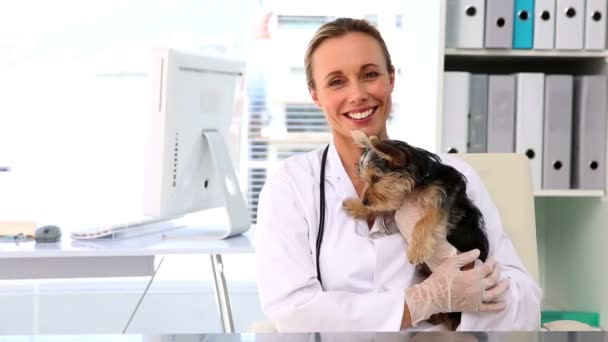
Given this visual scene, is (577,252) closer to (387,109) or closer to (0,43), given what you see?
(387,109)

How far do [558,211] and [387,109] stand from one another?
1.72 m

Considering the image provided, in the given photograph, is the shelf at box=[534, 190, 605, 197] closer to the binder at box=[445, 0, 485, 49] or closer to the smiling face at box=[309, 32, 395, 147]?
the binder at box=[445, 0, 485, 49]

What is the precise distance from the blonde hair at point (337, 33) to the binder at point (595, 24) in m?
1.29

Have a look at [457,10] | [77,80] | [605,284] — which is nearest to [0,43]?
[77,80]

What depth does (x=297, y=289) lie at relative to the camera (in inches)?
61.9

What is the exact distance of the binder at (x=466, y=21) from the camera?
9.11 ft

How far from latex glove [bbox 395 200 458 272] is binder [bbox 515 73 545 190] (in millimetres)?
1265

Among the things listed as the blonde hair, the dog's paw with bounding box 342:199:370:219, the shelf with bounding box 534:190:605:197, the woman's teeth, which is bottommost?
the dog's paw with bounding box 342:199:370:219

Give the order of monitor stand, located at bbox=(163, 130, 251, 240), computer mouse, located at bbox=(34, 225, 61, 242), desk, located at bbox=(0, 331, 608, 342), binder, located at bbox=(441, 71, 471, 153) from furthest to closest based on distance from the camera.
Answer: binder, located at bbox=(441, 71, 471, 153) < monitor stand, located at bbox=(163, 130, 251, 240) < computer mouse, located at bbox=(34, 225, 61, 242) < desk, located at bbox=(0, 331, 608, 342)

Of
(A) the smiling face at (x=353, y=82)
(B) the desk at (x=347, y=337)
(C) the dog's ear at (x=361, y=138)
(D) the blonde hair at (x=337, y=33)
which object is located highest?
(D) the blonde hair at (x=337, y=33)

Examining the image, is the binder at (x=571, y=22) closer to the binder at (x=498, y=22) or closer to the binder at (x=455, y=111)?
the binder at (x=498, y=22)

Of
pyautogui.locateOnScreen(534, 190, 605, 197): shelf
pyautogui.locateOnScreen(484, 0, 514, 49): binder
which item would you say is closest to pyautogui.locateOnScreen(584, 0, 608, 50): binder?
pyautogui.locateOnScreen(484, 0, 514, 49): binder

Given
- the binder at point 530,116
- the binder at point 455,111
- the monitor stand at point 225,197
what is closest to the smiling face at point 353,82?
the monitor stand at point 225,197

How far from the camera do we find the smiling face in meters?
1.72
